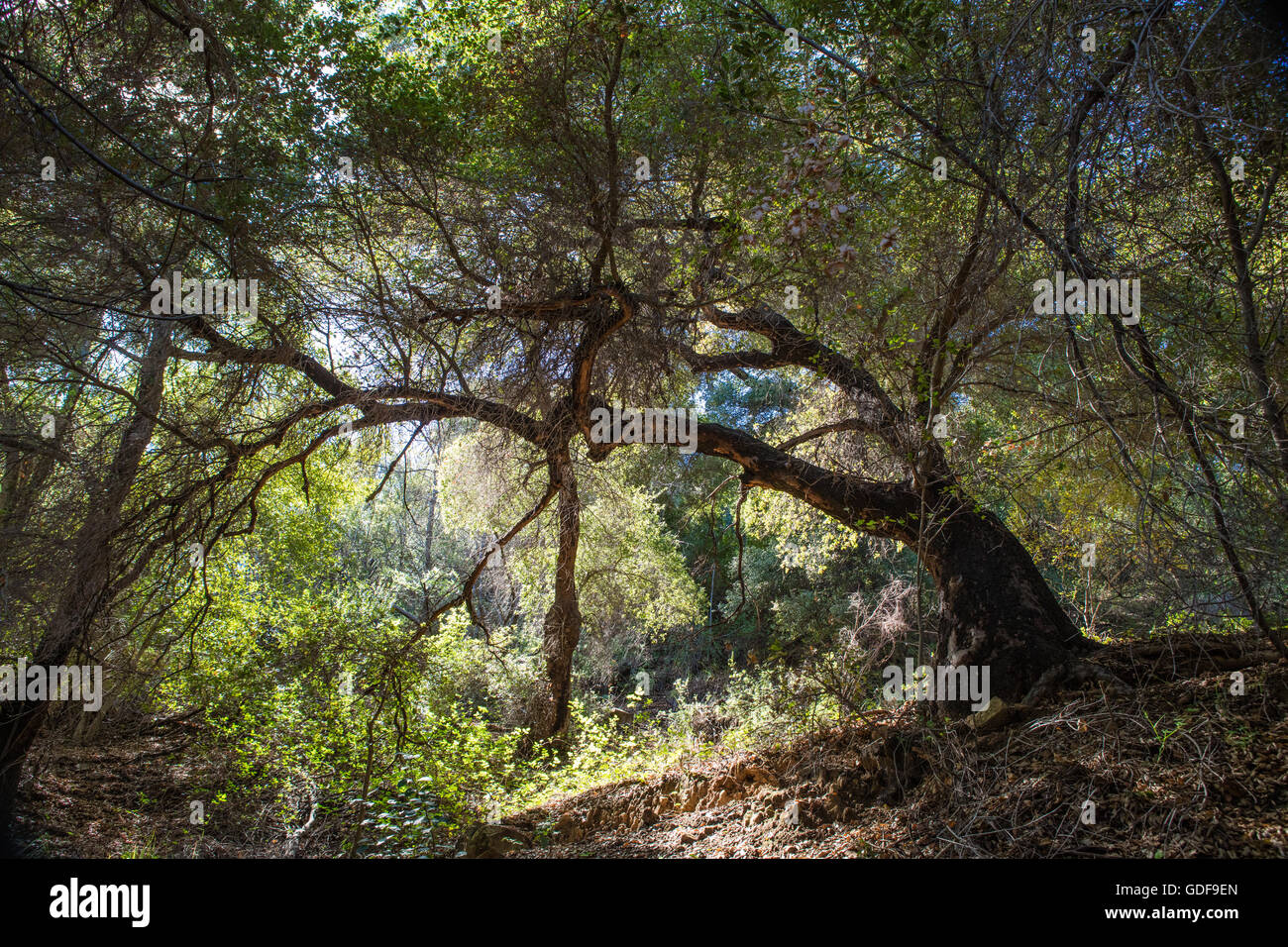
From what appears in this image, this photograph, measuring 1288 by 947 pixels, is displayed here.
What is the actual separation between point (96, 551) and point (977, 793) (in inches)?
209

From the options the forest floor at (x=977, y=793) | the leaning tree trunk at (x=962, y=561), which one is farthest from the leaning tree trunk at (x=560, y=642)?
the forest floor at (x=977, y=793)

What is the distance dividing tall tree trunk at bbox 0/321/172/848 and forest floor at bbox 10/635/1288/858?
106 cm

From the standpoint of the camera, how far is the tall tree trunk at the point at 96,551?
4.50 m

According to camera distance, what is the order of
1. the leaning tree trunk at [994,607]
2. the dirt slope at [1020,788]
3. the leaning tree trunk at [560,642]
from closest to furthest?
the dirt slope at [1020,788], the leaning tree trunk at [994,607], the leaning tree trunk at [560,642]

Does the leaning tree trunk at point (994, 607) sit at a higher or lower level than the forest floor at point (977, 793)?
higher

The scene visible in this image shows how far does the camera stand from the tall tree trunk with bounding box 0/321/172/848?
4496 mm

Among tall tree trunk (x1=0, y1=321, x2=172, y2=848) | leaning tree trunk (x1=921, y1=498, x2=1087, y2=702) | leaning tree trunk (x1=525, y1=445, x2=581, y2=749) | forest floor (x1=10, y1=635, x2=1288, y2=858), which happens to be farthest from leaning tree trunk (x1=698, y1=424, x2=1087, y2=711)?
tall tree trunk (x1=0, y1=321, x2=172, y2=848)

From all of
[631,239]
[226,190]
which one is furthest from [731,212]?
[226,190]

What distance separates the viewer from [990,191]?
338 cm

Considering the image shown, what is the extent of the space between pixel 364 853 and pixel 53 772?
467 cm

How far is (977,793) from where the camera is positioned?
12.4 feet

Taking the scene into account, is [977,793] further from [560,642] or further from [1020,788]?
[560,642]

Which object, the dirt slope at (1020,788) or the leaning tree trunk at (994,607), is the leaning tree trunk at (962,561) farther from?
the dirt slope at (1020,788)

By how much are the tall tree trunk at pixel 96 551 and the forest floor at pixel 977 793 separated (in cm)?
106
